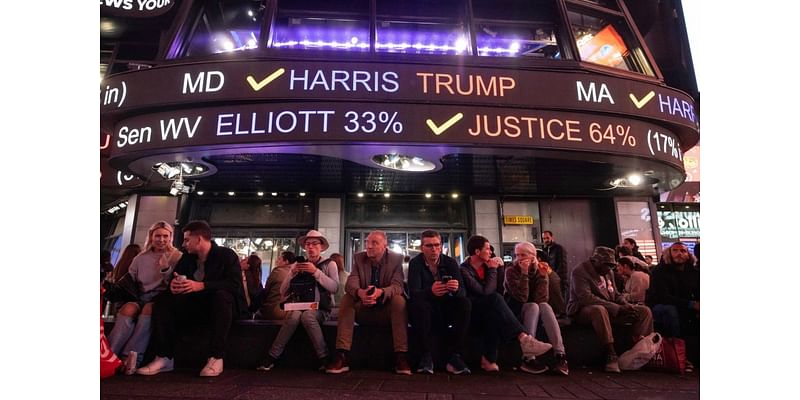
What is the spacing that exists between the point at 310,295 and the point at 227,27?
6978 mm

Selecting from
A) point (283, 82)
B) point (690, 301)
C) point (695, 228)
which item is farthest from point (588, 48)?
point (695, 228)

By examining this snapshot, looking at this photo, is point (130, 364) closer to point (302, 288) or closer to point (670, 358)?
point (302, 288)

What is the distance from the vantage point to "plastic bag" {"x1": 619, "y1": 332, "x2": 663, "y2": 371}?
4.24 m

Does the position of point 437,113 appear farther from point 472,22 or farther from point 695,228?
point 695,228

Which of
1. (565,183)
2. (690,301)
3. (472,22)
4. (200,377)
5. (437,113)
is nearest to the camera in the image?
(200,377)

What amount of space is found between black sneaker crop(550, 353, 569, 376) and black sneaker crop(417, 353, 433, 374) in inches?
50.4

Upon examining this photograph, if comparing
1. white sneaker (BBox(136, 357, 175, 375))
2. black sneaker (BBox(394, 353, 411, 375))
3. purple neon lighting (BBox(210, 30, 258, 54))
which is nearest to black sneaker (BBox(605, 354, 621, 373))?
black sneaker (BBox(394, 353, 411, 375))

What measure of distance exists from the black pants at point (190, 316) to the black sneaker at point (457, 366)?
223cm

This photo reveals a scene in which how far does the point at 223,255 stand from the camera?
161 inches

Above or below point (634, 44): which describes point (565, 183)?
below

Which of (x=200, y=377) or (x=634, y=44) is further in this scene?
(x=634, y=44)

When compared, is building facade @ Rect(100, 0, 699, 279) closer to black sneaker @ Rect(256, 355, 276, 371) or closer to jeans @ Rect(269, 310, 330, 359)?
jeans @ Rect(269, 310, 330, 359)

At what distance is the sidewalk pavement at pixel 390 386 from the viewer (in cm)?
299

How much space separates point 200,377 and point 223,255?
3.77 feet
